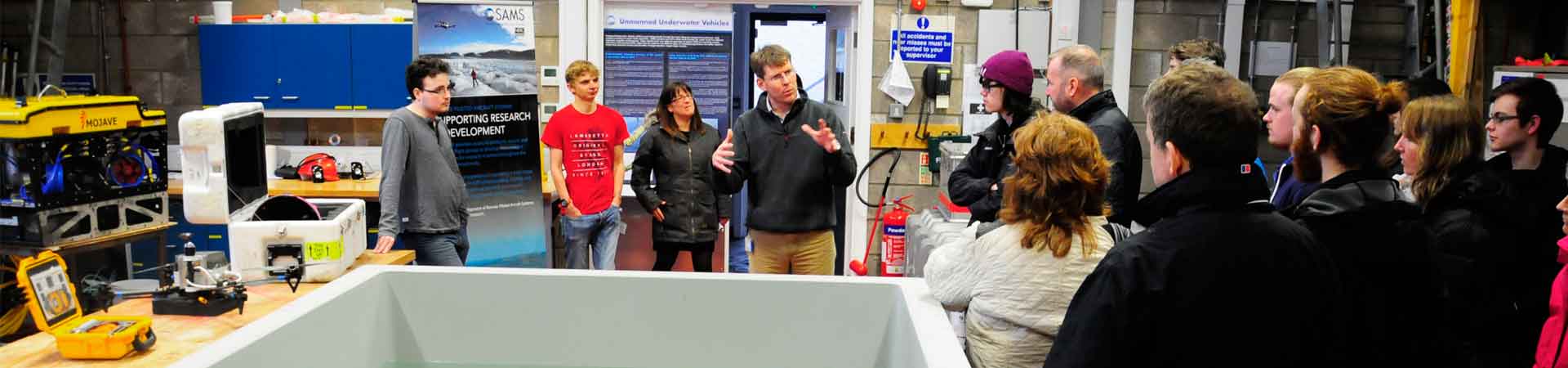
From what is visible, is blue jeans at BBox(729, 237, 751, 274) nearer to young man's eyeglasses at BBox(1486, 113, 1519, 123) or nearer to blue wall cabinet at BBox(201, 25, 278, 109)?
blue wall cabinet at BBox(201, 25, 278, 109)

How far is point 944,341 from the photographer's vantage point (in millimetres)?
1991

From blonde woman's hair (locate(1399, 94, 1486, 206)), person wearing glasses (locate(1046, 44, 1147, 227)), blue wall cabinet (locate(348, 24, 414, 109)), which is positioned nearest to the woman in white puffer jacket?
person wearing glasses (locate(1046, 44, 1147, 227))

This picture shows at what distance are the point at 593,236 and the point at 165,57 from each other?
3.56 m

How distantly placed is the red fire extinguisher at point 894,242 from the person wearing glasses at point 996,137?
2.35 m

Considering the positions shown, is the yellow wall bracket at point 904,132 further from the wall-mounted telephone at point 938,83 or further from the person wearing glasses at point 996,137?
the person wearing glasses at point 996,137

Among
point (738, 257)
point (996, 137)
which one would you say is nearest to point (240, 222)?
point (996, 137)

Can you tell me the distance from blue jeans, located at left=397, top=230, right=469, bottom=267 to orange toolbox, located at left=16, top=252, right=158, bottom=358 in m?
1.70

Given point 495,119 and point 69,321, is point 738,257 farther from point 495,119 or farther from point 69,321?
point 69,321

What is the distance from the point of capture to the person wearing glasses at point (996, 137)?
344 cm

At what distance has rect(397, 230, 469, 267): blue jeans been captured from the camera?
13.9ft

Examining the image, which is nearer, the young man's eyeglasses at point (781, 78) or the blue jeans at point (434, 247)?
the blue jeans at point (434, 247)

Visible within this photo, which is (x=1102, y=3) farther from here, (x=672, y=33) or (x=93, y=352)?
(x=93, y=352)

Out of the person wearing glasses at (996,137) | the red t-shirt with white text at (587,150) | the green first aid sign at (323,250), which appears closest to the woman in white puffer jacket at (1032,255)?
the person wearing glasses at (996,137)

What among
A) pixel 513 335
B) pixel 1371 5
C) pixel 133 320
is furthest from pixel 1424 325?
pixel 1371 5
